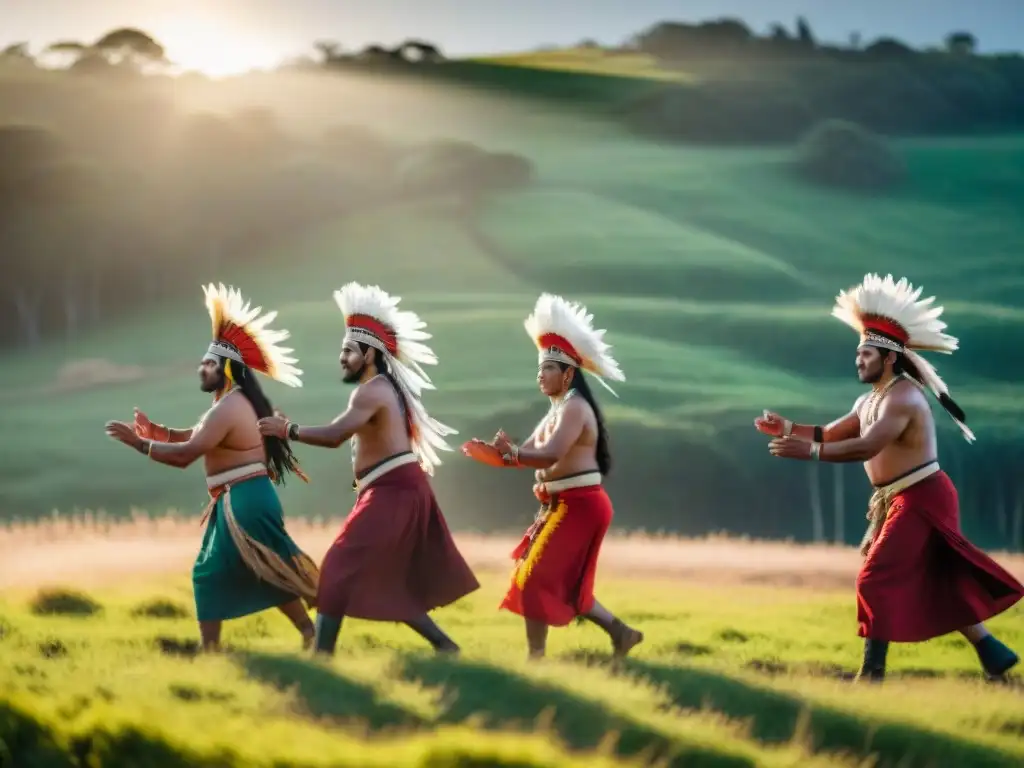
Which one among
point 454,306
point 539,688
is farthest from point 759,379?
point 539,688

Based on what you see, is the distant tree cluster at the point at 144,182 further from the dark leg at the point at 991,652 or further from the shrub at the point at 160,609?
the dark leg at the point at 991,652

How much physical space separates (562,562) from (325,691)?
6.30ft

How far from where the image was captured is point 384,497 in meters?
8.71

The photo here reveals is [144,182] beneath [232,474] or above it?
above

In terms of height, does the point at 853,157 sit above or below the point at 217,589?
above

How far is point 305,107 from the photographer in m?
26.1

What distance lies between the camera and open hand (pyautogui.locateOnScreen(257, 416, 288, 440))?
27.6 ft

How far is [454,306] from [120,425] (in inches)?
567

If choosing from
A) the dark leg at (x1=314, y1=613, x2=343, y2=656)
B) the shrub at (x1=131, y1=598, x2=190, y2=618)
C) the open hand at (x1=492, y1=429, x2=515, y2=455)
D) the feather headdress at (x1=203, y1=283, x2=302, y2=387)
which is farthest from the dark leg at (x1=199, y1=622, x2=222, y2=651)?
the shrub at (x1=131, y1=598, x2=190, y2=618)

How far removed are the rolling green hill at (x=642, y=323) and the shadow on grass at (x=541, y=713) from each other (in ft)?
33.6

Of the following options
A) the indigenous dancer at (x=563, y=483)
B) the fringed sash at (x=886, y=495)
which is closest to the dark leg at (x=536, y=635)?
the indigenous dancer at (x=563, y=483)

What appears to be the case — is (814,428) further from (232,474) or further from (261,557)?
(232,474)

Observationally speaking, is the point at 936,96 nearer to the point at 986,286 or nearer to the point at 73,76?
the point at 986,286

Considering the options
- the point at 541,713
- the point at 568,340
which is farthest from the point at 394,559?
the point at 541,713
